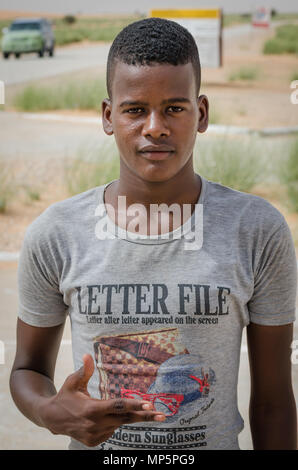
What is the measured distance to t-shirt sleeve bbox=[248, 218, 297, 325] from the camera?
1517 millimetres

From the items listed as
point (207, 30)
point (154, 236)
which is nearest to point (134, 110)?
point (154, 236)

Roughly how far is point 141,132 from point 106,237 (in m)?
0.25

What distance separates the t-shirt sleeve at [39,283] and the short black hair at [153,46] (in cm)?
39

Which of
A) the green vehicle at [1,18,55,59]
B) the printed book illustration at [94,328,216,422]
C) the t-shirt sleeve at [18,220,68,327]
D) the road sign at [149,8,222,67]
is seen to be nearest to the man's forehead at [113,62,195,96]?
the t-shirt sleeve at [18,220,68,327]

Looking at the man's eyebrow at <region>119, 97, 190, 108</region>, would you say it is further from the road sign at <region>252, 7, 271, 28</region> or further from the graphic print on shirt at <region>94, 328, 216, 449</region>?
the road sign at <region>252, 7, 271, 28</region>

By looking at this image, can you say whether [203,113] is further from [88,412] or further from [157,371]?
[88,412]

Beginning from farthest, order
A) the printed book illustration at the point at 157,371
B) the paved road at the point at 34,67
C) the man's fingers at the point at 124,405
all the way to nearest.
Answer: the paved road at the point at 34,67, the printed book illustration at the point at 157,371, the man's fingers at the point at 124,405

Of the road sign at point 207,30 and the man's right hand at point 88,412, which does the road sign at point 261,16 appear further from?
the man's right hand at point 88,412

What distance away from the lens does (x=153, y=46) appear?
1.50m

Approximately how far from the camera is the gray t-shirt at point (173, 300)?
1.48 meters

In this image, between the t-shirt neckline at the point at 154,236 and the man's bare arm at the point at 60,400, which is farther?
the t-shirt neckline at the point at 154,236

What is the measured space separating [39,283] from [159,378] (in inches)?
13.9

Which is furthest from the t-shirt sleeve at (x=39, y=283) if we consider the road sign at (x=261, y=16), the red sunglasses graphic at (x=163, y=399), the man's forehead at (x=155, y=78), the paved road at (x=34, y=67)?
the road sign at (x=261, y=16)
